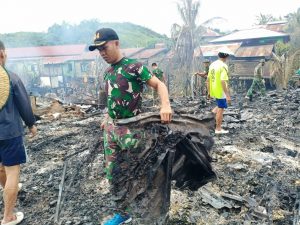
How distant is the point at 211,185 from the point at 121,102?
2.19 metres

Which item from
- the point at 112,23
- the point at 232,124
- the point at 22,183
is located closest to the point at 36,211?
the point at 22,183

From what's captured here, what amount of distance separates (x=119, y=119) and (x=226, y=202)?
1.90 meters

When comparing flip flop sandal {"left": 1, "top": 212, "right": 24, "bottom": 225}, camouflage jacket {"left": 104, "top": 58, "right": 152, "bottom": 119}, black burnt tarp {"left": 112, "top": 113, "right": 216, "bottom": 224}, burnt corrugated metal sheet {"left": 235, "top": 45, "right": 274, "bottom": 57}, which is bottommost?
flip flop sandal {"left": 1, "top": 212, "right": 24, "bottom": 225}

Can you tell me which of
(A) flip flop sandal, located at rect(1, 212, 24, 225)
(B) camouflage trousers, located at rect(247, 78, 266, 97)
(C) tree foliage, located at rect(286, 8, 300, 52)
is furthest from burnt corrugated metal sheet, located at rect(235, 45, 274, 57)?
(A) flip flop sandal, located at rect(1, 212, 24, 225)

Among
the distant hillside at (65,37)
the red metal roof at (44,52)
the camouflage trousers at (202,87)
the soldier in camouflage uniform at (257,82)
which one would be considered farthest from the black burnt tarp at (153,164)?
the distant hillside at (65,37)

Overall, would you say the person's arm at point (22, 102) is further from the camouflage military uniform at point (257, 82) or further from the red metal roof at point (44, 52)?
the red metal roof at point (44, 52)

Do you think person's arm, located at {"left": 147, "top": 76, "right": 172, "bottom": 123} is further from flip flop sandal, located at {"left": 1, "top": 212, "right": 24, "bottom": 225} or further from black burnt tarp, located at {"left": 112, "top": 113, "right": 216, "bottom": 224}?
flip flop sandal, located at {"left": 1, "top": 212, "right": 24, "bottom": 225}

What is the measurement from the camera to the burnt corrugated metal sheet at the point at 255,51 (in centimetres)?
2160

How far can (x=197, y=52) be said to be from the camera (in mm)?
22469

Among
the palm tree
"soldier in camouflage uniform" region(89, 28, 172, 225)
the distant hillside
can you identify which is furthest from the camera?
the distant hillside

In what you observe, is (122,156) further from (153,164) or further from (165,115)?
(165,115)

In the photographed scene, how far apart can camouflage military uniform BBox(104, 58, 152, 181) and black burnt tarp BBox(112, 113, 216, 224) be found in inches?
3.9

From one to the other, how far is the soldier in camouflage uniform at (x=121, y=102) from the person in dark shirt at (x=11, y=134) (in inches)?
44.6

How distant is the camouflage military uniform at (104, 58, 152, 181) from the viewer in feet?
9.81
